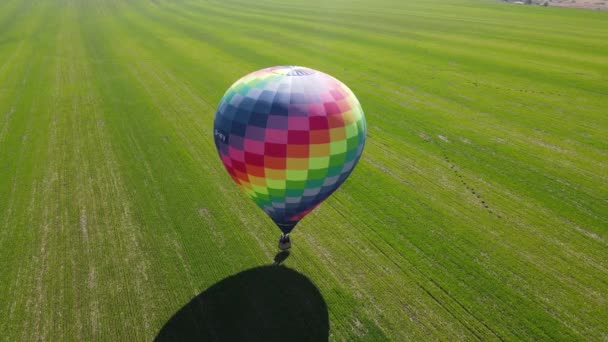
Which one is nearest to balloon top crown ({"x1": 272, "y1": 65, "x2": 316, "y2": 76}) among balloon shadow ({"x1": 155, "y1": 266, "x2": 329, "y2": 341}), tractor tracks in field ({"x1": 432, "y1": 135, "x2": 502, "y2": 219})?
balloon shadow ({"x1": 155, "y1": 266, "x2": 329, "y2": 341})

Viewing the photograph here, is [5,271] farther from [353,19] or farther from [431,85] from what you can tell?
[353,19]

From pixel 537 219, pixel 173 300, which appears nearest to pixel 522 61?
pixel 537 219

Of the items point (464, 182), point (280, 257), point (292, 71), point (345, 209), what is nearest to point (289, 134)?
point (292, 71)

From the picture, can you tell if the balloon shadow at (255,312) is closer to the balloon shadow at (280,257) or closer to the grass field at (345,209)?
the grass field at (345,209)

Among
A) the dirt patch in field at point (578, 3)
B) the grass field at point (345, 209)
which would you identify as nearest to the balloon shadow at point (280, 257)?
the grass field at point (345, 209)

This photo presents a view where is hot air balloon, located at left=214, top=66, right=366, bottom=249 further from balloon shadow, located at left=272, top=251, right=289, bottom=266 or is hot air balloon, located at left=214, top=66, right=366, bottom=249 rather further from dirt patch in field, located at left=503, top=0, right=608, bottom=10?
dirt patch in field, located at left=503, top=0, right=608, bottom=10
